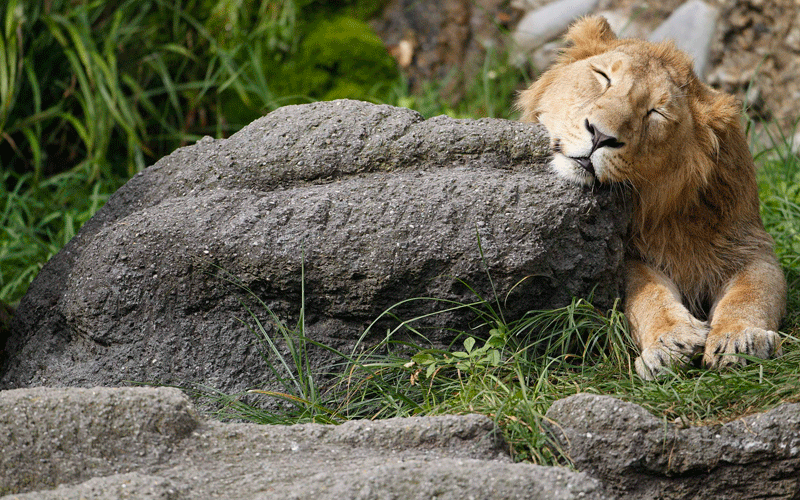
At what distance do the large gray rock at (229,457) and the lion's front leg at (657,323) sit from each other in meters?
0.84

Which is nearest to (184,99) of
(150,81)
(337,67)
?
(150,81)

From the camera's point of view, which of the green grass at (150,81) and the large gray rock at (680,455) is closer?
the large gray rock at (680,455)

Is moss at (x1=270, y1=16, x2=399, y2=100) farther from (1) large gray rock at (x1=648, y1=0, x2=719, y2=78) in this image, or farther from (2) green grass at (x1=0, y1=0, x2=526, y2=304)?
(1) large gray rock at (x1=648, y1=0, x2=719, y2=78)

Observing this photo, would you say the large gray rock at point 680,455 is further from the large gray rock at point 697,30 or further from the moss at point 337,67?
the large gray rock at point 697,30

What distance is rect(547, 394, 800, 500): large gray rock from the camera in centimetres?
246

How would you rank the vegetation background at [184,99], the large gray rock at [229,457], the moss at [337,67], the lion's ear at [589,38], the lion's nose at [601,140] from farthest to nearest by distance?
1. the moss at [337,67]
2. the lion's ear at [589,38]
3. the vegetation background at [184,99]
4. the lion's nose at [601,140]
5. the large gray rock at [229,457]

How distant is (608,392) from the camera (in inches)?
116

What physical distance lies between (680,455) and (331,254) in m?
1.32

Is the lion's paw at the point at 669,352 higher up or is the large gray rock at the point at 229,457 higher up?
the large gray rock at the point at 229,457

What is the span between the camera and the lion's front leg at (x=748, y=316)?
9.83 ft

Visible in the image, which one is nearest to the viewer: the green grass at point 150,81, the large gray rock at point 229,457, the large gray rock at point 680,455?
the large gray rock at point 229,457

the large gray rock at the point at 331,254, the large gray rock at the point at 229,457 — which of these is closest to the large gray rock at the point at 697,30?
the large gray rock at the point at 331,254

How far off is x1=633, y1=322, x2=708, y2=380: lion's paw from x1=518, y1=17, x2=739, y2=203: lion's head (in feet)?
2.00

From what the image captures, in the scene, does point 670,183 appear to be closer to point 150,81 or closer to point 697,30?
point 697,30
